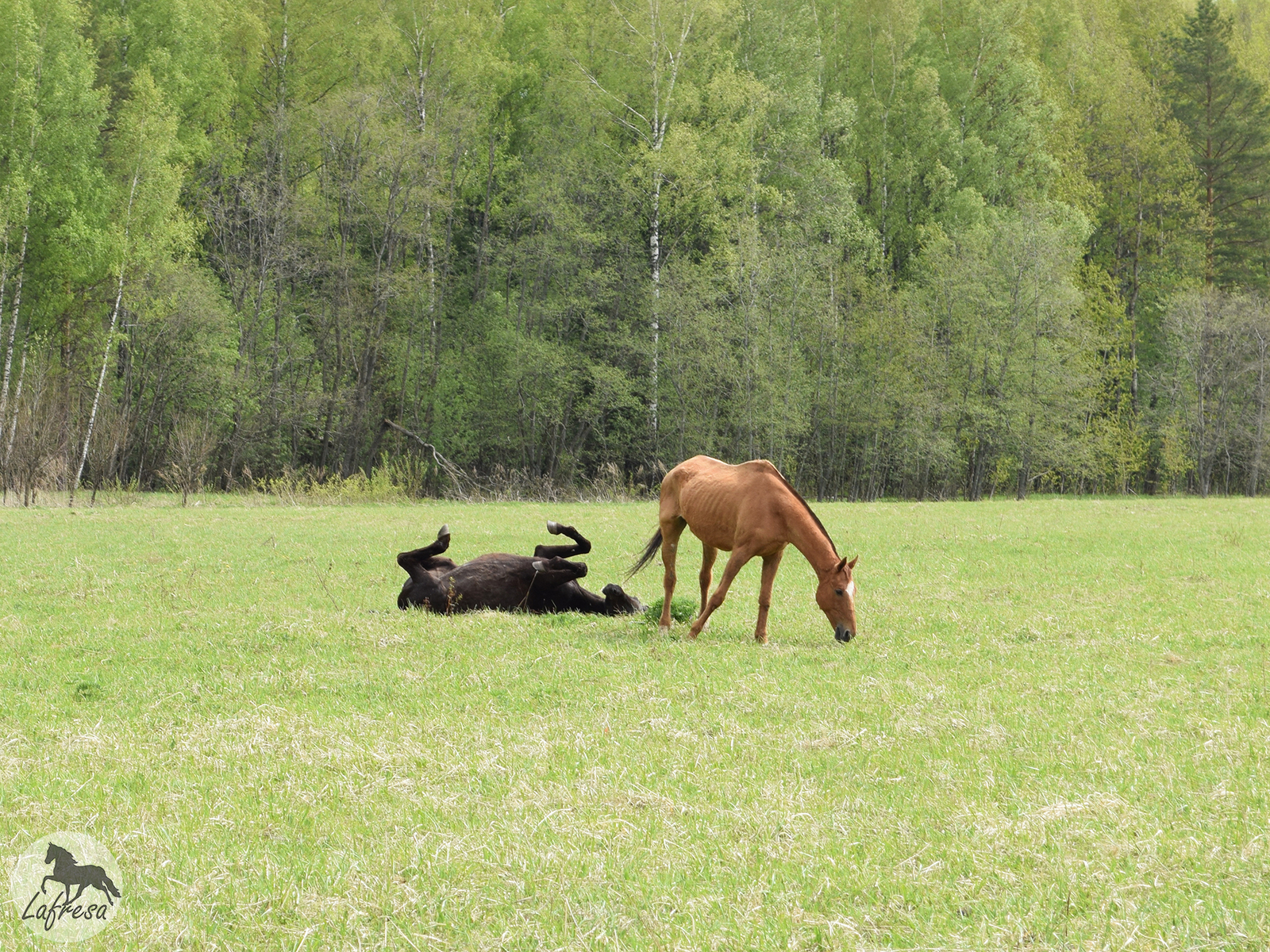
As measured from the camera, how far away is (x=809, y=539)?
31.4 ft

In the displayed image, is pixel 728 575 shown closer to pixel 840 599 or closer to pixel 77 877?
pixel 840 599

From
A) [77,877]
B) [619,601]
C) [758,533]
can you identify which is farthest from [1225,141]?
[77,877]

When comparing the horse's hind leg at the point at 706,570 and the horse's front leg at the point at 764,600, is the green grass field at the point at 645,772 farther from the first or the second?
the horse's hind leg at the point at 706,570

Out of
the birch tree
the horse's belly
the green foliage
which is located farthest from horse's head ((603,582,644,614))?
the birch tree

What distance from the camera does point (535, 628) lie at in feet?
33.3

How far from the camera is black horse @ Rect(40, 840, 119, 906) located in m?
3.80

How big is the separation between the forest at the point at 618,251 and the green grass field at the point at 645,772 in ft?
87.4

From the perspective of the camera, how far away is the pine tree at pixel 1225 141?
51594 millimetres

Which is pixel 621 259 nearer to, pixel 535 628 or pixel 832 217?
pixel 832 217

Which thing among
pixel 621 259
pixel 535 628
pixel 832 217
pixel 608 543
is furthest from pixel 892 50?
pixel 535 628

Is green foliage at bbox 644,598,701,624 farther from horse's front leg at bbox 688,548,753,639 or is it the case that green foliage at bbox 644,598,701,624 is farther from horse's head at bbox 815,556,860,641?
horse's head at bbox 815,556,860,641

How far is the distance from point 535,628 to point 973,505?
2486 cm

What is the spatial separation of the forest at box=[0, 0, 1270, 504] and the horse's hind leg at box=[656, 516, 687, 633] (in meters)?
25.4

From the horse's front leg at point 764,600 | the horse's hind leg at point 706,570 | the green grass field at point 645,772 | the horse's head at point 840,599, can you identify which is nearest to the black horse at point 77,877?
the green grass field at point 645,772
